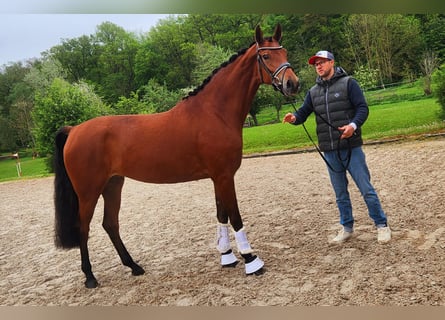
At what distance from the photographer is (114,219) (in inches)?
96.6

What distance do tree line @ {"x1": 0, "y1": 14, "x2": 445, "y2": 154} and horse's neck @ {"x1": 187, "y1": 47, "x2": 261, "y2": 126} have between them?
417mm

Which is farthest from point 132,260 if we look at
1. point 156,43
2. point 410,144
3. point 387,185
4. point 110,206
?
point 410,144

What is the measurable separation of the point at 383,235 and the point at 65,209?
211 cm

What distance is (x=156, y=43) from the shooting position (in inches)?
114

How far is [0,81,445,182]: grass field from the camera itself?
8.93 ft

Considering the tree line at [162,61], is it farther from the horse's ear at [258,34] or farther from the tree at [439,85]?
the horse's ear at [258,34]

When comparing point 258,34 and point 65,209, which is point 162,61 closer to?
point 258,34

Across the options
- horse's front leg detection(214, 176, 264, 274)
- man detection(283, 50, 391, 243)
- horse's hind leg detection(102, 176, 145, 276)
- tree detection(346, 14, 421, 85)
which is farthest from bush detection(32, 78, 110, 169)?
tree detection(346, 14, 421, 85)

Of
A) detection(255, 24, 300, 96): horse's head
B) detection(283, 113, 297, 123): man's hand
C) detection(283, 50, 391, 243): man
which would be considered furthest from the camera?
detection(283, 113, 297, 123): man's hand

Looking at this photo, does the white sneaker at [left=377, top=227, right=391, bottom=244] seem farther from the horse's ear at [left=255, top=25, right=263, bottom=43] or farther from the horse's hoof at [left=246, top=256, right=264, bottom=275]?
the horse's ear at [left=255, top=25, right=263, bottom=43]

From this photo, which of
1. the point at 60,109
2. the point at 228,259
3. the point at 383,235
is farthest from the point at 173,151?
the point at 383,235

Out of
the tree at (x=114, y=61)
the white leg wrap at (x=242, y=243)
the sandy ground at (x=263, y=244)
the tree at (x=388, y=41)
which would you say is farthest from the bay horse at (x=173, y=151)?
the tree at (x=388, y=41)

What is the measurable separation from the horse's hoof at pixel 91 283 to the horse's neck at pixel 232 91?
4.38ft

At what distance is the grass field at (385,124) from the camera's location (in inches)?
107
